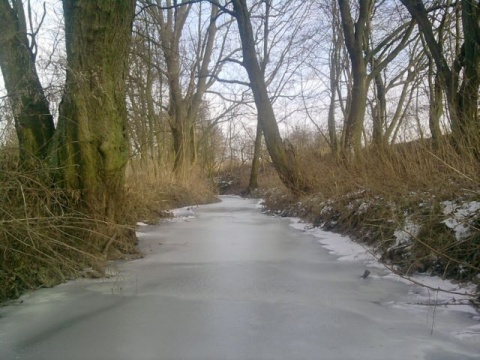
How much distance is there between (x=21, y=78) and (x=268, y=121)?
5.97 metres

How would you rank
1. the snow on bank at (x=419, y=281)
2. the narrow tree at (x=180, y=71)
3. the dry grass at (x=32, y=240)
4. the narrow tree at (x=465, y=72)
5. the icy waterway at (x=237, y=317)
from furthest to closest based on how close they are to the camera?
the narrow tree at (x=180, y=71)
the narrow tree at (x=465, y=72)
the dry grass at (x=32, y=240)
the snow on bank at (x=419, y=281)
the icy waterway at (x=237, y=317)

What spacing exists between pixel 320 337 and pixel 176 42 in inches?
532

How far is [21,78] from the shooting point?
3.91 m

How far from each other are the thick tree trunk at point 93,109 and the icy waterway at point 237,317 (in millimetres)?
915

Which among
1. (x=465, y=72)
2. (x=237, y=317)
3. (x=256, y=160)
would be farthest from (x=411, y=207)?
(x=256, y=160)

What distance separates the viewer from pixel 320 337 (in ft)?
6.88

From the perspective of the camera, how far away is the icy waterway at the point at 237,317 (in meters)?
1.96

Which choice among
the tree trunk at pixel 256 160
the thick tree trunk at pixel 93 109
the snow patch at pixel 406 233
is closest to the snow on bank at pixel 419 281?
the snow patch at pixel 406 233

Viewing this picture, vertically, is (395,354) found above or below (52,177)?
below

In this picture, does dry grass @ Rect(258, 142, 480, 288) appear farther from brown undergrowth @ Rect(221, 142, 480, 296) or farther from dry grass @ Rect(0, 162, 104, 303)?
dry grass @ Rect(0, 162, 104, 303)

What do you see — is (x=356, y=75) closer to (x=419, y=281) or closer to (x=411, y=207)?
(x=411, y=207)

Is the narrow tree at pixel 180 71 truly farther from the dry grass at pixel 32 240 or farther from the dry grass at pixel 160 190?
the dry grass at pixel 32 240

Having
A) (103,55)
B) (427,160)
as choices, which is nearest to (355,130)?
(427,160)

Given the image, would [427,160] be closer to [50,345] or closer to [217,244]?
[217,244]
